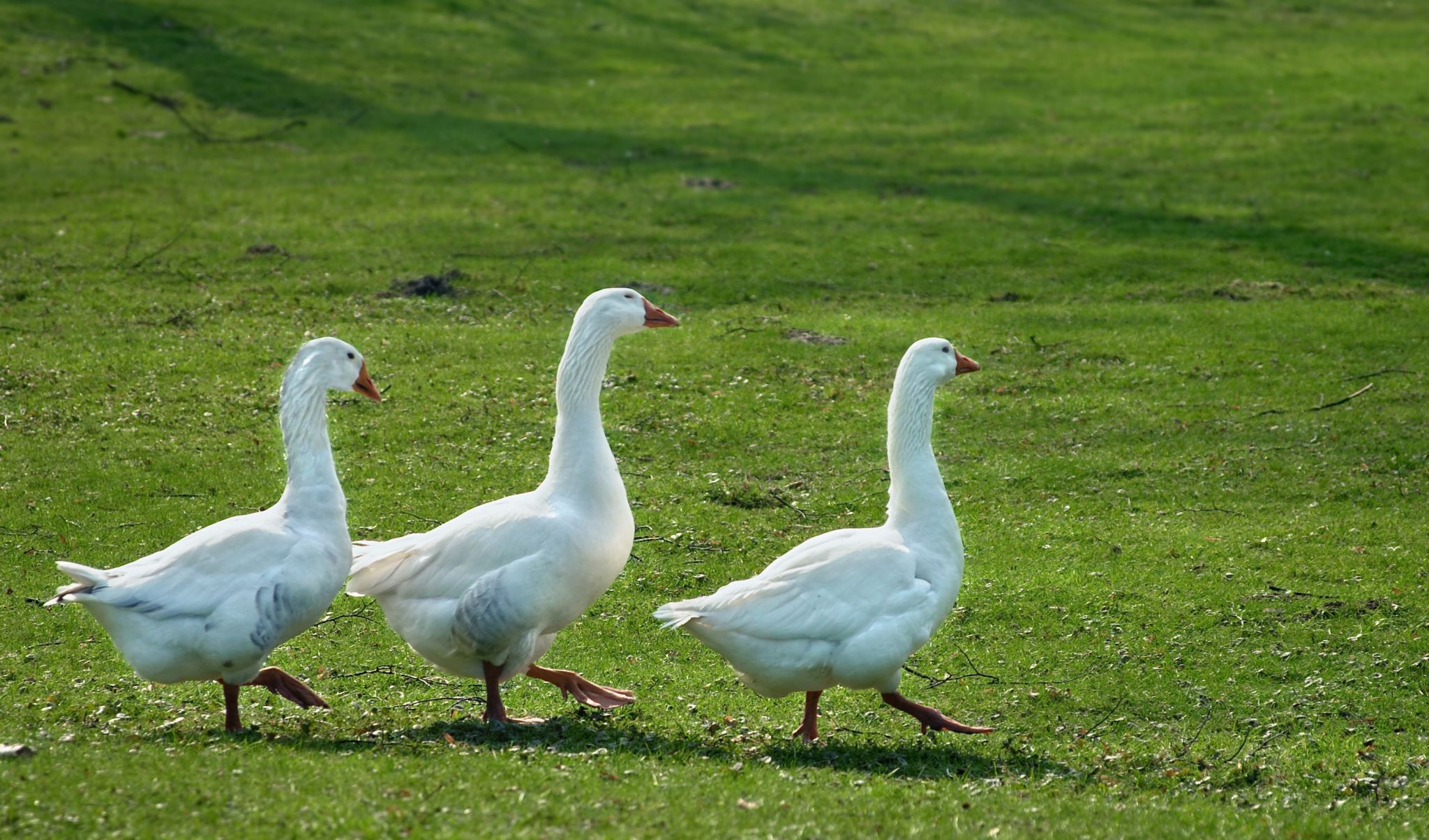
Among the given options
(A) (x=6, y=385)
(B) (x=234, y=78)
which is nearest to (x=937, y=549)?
(A) (x=6, y=385)

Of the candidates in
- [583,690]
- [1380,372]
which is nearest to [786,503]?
[583,690]

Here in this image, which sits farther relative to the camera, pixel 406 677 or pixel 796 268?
pixel 796 268

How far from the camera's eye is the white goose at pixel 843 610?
9.15 m

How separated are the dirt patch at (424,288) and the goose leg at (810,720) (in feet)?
43.2

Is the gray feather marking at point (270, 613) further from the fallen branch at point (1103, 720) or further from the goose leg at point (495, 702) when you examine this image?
the fallen branch at point (1103, 720)

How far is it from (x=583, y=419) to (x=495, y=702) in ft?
6.77

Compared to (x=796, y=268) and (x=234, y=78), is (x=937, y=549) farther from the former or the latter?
(x=234, y=78)

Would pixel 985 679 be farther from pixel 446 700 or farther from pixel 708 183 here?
pixel 708 183

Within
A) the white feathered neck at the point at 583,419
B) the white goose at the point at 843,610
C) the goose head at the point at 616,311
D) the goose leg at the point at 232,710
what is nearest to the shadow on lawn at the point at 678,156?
the white goose at the point at 843,610

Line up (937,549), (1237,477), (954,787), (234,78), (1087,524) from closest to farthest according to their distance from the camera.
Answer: (954,787)
(937,549)
(1087,524)
(1237,477)
(234,78)

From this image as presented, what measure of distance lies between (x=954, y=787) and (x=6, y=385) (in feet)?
44.9

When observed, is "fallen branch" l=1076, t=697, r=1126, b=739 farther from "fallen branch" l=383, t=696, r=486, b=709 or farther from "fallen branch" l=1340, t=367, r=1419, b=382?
"fallen branch" l=1340, t=367, r=1419, b=382

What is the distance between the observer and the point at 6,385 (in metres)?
17.0

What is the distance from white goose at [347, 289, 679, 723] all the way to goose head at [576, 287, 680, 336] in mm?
10
